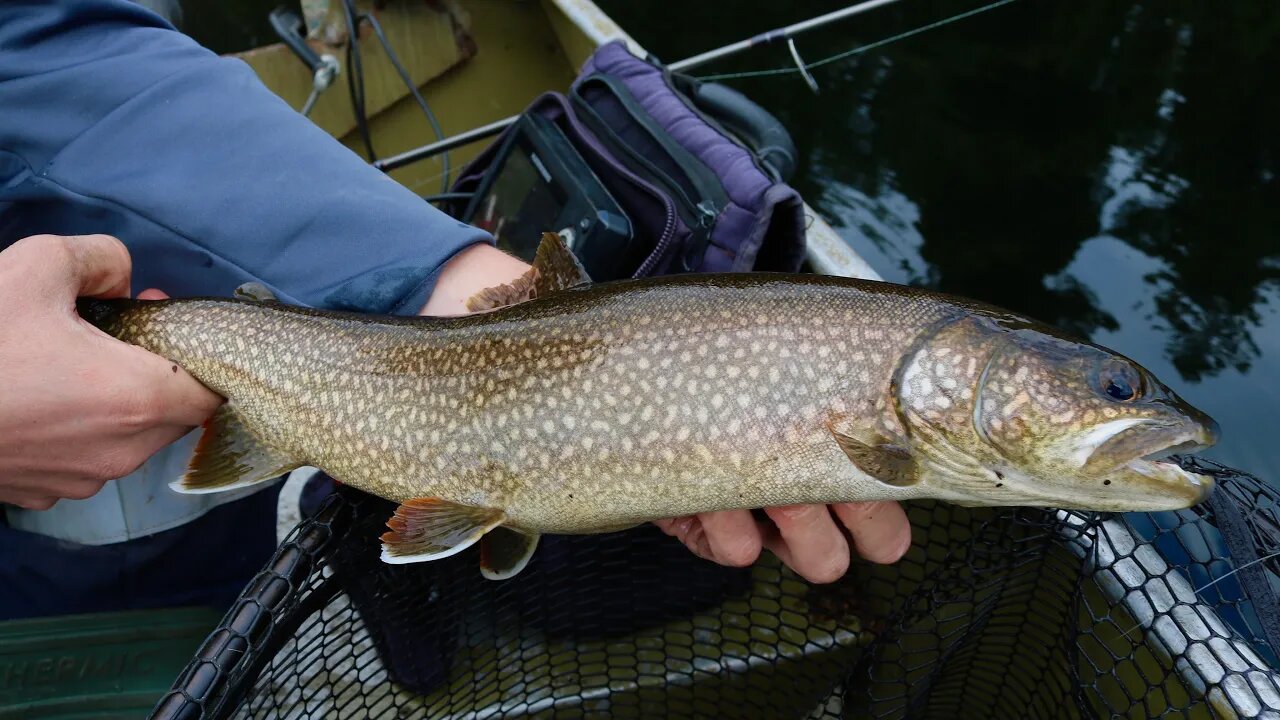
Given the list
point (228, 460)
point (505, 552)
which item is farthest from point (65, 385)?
point (505, 552)

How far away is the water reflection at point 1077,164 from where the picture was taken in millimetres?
4461

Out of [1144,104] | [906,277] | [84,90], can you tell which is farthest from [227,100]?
[1144,104]

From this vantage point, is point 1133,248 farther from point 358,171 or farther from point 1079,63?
point 358,171

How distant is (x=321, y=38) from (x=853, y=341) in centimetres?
366

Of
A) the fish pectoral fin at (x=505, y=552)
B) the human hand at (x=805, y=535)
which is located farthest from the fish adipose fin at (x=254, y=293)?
the human hand at (x=805, y=535)

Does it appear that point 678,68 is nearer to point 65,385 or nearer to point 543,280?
point 543,280

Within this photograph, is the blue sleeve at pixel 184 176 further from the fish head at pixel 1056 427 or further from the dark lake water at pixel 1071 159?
the dark lake water at pixel 1071 159

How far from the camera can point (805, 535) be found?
1.67m

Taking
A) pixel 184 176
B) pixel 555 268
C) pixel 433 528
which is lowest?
pixel 433 528

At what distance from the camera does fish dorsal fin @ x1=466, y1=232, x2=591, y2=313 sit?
1.74 meters

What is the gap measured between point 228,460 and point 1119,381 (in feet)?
5.79

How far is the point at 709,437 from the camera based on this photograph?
1521mm

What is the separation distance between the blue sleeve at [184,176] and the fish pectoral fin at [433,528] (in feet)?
1.58

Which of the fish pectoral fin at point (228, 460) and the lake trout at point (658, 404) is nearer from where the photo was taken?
the lake trout at point (658, 404)
